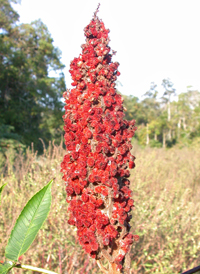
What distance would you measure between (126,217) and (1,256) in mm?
2399

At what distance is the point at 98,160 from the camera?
816mm

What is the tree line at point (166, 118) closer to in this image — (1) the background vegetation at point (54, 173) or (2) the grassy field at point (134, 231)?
(1) the background vegetation at point (54, 173)

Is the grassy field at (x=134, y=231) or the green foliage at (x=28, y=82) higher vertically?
the green foliage at (x=28, y=82)

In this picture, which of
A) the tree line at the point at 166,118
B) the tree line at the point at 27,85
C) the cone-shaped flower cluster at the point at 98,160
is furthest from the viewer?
the tree line at the point at 166,118

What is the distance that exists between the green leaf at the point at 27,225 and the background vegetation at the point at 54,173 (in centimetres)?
150

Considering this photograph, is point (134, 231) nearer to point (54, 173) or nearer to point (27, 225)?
point (54, 173)

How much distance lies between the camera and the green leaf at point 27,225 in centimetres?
61

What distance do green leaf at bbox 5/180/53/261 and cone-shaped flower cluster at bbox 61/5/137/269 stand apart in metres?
0.22

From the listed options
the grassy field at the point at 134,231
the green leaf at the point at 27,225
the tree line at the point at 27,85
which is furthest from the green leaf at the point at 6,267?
the tree line at the point at 27,85

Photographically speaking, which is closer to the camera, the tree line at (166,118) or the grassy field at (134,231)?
the grassy field at (134,231)

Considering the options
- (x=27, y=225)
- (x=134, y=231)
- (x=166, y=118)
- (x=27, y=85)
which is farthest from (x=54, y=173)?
(x=166, y=118)

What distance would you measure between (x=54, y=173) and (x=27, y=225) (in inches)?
94.0

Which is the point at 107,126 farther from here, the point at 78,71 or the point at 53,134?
the point at 53,134

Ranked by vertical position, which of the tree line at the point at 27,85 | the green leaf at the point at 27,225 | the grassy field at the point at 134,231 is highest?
the tree line at the point at 27,85
